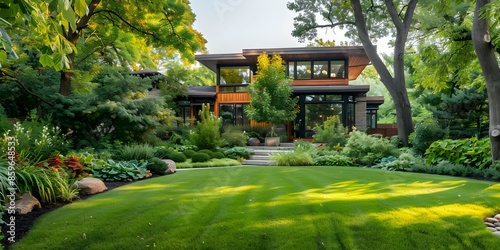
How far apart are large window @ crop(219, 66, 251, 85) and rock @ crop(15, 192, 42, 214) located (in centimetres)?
1952

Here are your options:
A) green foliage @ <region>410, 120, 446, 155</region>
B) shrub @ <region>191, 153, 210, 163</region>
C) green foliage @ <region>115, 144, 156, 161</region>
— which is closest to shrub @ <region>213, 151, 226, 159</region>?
shrub @ <region>191, 153, 210, 163</region>

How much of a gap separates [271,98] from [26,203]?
48.9 ft

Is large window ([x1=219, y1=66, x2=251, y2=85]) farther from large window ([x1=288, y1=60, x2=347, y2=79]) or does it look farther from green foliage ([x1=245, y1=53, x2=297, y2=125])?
green foliage ([x1=245, y1=53, x2=297, y2=125])

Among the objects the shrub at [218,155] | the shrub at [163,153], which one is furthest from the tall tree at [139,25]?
the shrub at [218,155]

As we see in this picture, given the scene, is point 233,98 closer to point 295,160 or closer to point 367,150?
point 295,160

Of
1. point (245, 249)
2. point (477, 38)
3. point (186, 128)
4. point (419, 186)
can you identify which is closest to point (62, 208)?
point (245, 249)

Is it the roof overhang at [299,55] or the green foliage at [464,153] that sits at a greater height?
the roof overhang at [299,55]

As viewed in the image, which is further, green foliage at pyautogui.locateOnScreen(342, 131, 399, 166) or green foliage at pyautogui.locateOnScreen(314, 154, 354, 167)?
Answer: green foliage at pyautogui.locateOnScreen(314, 154, 354, 167)

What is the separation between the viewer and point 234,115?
2348 cm

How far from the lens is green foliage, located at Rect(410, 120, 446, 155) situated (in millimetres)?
11544

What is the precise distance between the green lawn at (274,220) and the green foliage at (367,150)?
232 inches

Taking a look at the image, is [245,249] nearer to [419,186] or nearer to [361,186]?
[361,186]

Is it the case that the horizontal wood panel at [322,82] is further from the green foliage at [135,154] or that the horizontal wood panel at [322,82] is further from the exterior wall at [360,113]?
the green foliage at [135,154]

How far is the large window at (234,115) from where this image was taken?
920 inches
